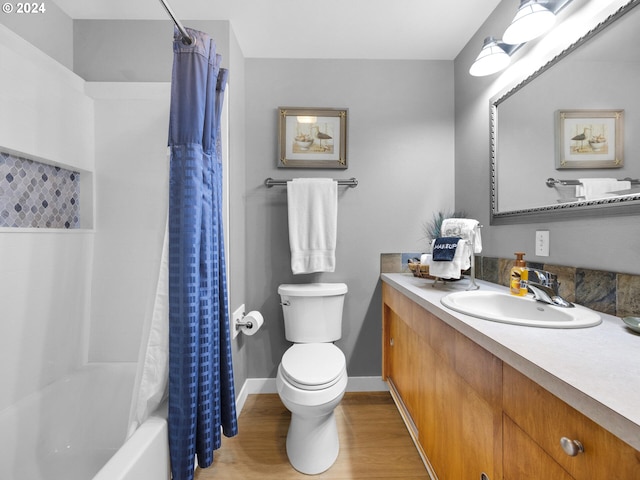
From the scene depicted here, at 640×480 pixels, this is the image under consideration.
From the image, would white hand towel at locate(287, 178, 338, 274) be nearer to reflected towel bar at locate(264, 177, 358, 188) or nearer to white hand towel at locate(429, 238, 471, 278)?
reflected towel bar at locate(264, 177, 358, 188)

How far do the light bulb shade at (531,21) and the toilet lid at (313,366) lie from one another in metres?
1.66

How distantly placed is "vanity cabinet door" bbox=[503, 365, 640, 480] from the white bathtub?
100cm

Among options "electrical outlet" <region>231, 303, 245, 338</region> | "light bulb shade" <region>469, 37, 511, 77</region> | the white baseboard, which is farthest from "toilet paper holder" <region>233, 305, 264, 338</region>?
"light bulb shade" <region>469, 37, 511, 77</region>

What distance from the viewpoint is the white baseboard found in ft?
6.66

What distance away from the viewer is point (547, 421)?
62 centimetres

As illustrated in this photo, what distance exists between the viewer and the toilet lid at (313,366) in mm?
1328

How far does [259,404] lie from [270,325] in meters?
0.50

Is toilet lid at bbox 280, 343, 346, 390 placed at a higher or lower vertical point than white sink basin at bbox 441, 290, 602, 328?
lower

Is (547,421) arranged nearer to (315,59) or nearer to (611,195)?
(611,195)

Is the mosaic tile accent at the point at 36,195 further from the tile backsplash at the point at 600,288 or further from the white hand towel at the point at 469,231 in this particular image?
the tile backsplash at the point at 600,288

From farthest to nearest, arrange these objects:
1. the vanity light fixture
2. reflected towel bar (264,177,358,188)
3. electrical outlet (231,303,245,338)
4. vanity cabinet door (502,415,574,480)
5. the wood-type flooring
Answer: reflected towel bar (264,177,358,188)
electrical outlet (231,303,245,338)
the wood-type flooring
the vanity light fixture
vanity cabinet door (502,415,574,480)

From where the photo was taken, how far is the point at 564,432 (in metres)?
0.58

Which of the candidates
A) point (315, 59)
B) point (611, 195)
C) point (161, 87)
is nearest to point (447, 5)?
point (315, 59)

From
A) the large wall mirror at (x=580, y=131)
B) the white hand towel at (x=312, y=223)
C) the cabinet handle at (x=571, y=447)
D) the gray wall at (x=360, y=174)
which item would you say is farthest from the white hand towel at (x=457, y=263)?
the cabinet handle at (x=571, y=447)
